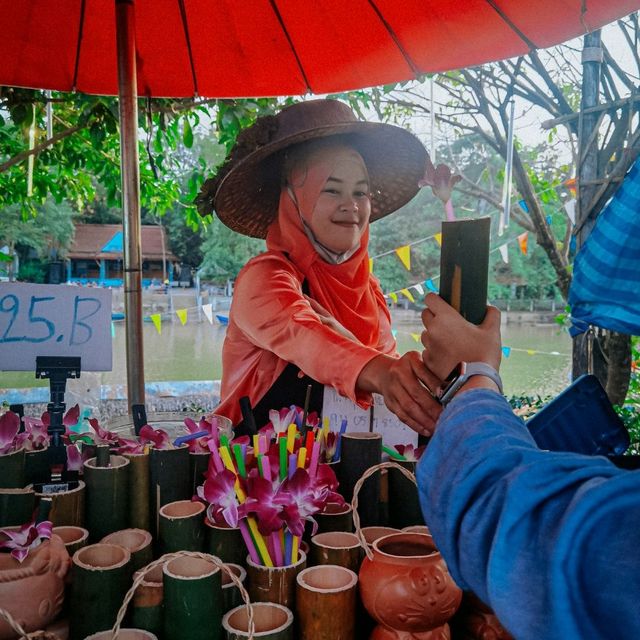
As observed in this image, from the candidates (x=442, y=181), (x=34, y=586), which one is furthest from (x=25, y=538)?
(x=442, y=181)

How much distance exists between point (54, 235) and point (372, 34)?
73.1 feet

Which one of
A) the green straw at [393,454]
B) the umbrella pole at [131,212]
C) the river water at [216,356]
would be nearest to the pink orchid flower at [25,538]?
the green straw at [393,454]

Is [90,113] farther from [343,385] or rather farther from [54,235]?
[54,235]

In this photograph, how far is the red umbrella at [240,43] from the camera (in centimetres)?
154

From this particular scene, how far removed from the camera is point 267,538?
0.84 m

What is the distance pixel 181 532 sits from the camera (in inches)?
34.2

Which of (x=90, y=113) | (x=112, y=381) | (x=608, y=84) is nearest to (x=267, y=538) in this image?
(x=90, y=113)

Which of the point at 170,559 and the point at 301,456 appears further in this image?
the point at 301,456

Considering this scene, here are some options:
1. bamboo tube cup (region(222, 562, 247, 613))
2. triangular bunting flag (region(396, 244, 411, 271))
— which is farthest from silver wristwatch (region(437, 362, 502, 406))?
triangular bunting flag (region(396, 244, 411, 271))

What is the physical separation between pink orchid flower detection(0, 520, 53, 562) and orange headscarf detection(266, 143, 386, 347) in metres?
0.96

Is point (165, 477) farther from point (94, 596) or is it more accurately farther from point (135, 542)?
point (94, 596)

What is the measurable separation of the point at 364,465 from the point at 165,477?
335 millimetres

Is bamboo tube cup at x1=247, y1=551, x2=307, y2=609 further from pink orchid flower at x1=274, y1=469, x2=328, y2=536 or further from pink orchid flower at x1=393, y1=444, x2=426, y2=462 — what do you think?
pink orchid flower at x1=393, y1=444, x2=426, y2=462

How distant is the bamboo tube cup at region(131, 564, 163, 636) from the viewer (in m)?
0.79
